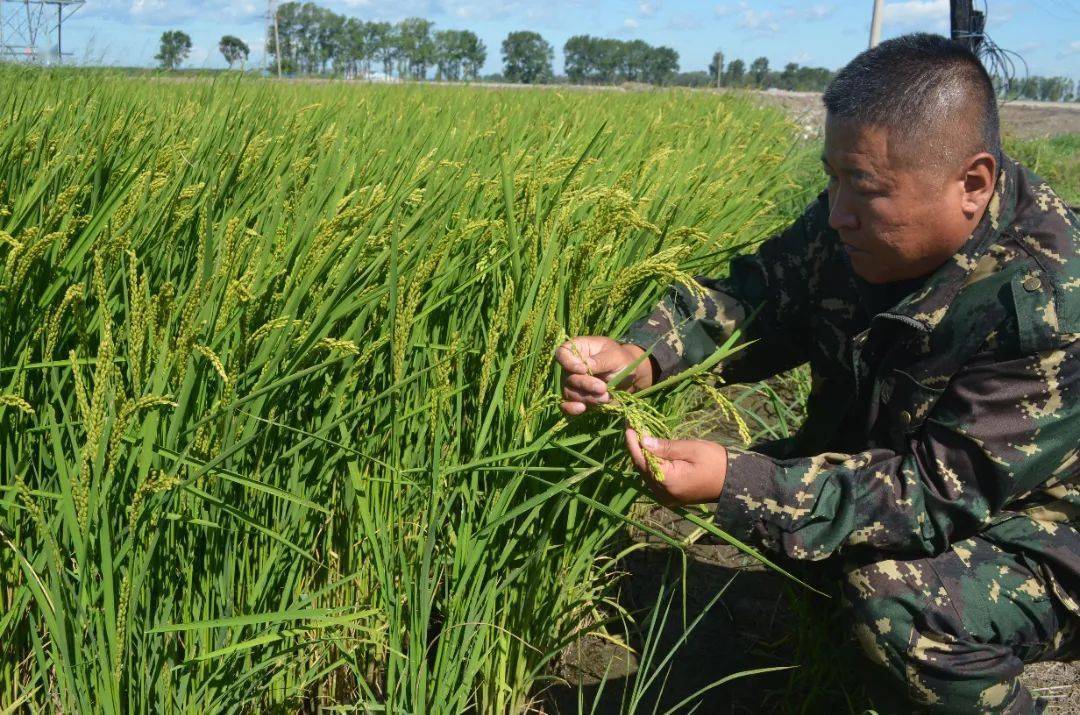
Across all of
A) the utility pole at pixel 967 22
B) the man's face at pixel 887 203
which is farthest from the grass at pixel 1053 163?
the man's face at pixel 887 203

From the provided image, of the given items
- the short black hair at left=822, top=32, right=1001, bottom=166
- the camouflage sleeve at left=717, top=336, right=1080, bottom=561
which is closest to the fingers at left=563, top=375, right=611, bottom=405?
the camouflage sleeve at left=717, top=336, right=1080, bottom=561

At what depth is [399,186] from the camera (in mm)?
2094

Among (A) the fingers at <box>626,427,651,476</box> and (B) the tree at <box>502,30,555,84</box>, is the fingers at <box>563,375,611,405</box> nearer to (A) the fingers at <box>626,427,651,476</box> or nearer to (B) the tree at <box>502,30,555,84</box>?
(A) the fingers at <box>626,427,651,476</box>

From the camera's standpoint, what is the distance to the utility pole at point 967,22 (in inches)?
210

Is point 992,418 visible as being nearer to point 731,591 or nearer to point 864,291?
point 864,291

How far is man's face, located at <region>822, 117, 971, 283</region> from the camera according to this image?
146cm

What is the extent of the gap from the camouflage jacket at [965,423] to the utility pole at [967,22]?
425cm

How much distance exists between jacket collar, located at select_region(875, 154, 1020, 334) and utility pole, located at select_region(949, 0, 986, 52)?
14.3ft

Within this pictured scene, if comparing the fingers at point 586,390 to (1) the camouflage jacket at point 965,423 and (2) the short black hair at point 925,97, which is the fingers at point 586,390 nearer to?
(1) the camouflage jacket at point 965,423

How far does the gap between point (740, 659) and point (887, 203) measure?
1097 millimetres

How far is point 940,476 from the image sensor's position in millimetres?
1472

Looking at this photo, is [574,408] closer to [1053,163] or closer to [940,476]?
[940,476]

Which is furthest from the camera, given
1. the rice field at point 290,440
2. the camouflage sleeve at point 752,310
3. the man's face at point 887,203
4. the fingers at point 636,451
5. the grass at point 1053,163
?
the grass at point 1053,163

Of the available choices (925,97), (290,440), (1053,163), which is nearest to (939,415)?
(925,97)
